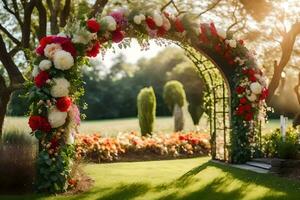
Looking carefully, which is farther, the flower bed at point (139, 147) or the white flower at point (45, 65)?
the flower bed at point (139, 147)

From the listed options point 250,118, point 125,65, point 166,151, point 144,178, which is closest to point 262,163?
point 250,118

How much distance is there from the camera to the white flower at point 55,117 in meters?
9.23

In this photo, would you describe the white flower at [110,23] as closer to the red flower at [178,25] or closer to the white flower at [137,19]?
the white flower at [137,19]

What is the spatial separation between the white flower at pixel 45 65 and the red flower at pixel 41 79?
0.09 m

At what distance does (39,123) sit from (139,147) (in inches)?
263

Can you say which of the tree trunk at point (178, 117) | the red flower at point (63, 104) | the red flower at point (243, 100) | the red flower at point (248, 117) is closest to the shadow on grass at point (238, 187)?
the red flower at point (248, 117)

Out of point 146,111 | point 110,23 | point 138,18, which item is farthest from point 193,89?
point 110,23

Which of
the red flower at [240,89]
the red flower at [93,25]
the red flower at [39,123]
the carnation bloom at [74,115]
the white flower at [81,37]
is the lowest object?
the red flower at [39,123]

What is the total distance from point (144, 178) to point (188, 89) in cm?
2030

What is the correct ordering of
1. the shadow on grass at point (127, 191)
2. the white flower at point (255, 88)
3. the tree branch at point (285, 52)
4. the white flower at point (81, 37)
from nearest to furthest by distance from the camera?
the shadow on grass at point (127, 191) < the white flower at point (81, 37) < the white flower at point (255, 88) < the tree branch at point (285, 52)

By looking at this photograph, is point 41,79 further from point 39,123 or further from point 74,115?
point 74,115

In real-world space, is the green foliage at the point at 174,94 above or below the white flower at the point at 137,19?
below

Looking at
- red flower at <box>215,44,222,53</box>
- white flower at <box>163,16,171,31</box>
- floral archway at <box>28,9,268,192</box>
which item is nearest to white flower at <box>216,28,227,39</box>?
red flower at <box>215,44,222,53</box>

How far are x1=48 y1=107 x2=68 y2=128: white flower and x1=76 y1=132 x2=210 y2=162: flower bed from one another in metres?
4.96
